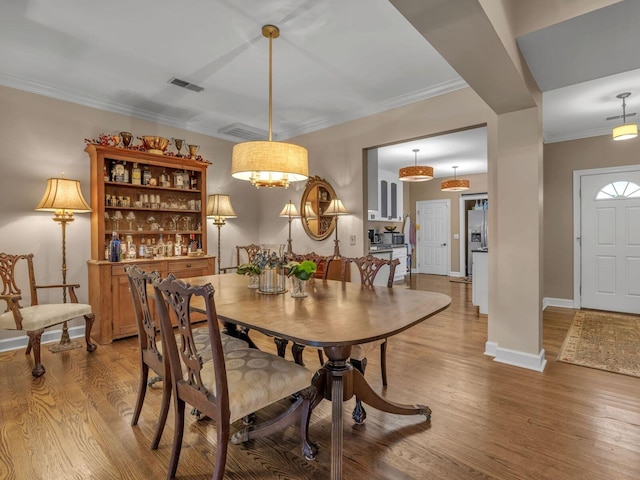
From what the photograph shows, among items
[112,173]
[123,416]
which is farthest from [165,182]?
[123,416]

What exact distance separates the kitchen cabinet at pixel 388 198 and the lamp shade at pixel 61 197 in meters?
5.32

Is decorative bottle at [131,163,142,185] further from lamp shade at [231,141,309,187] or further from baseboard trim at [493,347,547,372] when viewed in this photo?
baseboard trim at [493,347,547,372]

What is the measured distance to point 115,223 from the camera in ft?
13.1

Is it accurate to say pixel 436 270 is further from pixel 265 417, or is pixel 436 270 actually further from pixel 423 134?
pixel 265 417

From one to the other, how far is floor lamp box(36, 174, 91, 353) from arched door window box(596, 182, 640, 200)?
21.9ft

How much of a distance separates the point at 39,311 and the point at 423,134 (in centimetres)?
412

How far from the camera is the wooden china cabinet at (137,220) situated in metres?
3.60

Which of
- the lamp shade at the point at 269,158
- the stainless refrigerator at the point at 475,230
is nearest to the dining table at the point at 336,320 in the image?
the lamp shade at the point at 269,158

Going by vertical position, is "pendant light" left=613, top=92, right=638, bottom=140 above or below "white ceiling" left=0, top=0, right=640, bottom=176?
below

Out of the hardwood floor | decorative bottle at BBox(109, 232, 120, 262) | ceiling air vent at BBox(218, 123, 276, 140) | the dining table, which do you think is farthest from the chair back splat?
ceiling air vent at BBox(218, 123, 276, 140)

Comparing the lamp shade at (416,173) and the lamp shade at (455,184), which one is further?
the lamp shade at (455,184)

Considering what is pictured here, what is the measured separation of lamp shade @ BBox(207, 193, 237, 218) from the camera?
4.60 meters

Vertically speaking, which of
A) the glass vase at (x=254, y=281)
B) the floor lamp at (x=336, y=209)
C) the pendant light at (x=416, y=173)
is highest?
the pendant light at (x=416, y=173)

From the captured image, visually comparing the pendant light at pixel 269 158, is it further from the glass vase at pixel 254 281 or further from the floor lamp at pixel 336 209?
the floor lamp at pixel 336 209
